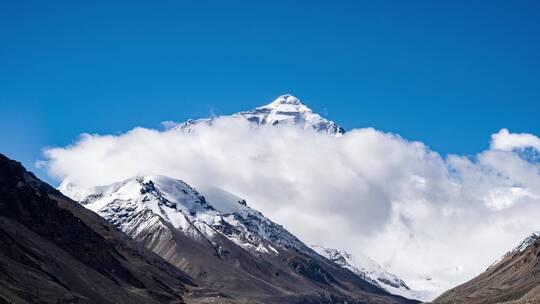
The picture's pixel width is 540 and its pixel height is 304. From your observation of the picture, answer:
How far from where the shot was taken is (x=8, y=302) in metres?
172
